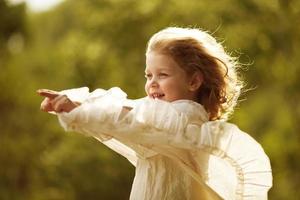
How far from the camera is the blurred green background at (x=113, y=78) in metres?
9.09

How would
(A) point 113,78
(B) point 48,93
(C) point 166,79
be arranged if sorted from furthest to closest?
1. (A) point 113,78
2. (C) point 166,79
3. (B) point 48,93

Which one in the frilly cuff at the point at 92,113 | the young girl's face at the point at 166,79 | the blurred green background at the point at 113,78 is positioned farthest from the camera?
the blurred green background at the point at 113,78

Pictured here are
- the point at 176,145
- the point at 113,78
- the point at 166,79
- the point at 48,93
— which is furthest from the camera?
the point at 113,78

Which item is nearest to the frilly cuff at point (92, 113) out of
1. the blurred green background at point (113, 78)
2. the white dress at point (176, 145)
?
the white dress at point (176, 145)

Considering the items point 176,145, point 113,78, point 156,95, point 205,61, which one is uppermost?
point 113,78

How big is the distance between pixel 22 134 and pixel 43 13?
5119 mm

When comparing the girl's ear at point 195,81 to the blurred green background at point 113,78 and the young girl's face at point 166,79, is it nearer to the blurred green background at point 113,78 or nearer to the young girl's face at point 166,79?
the young girl's face at point 166,79

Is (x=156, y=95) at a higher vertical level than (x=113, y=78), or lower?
lower

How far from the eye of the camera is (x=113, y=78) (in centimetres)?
1138

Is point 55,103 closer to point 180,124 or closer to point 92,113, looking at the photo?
point 92,113

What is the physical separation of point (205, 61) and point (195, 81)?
73 millimetres

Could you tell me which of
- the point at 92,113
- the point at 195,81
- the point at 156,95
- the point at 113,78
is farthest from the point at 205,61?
the point at 113,78

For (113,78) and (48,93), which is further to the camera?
(113,78)

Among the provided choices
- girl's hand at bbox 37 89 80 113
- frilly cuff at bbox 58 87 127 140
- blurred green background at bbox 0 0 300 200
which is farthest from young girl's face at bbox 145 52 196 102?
blurred green background at bbox 0 0 300 200
